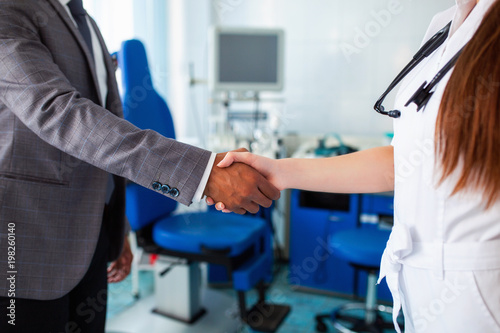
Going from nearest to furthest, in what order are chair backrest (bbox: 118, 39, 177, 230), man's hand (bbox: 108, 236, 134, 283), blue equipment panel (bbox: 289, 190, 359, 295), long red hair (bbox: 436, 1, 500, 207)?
long red hair (bbox: 436, 1, 500, 207) < man's hand (bbox: 108, 236, 134, 283) < chair backrest (bbox: 118, 39, 177, 230) < blue equipment panel (bbox: 289, 190, 359, 295)

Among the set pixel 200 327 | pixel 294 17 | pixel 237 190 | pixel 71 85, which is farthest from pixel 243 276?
pixel 294 17

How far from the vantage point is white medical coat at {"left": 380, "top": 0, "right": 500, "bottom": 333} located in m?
0.69

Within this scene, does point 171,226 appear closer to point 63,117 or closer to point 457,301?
point 63,117

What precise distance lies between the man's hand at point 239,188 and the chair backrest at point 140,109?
0.80 meters

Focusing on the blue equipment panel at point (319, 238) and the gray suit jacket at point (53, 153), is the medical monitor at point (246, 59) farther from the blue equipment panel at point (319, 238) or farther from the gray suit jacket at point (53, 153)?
the gray suit jacket at point (53, 153)

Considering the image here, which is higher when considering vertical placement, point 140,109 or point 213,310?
point 140,109

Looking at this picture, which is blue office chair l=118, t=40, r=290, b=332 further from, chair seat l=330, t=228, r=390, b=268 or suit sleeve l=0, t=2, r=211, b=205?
suit sleeve l=0, t=2, r=211, b=205

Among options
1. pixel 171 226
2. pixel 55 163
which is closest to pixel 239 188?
pixel 55 163

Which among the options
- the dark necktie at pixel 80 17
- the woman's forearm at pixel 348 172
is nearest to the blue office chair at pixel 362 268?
the woman's forearm at pixel 348 172

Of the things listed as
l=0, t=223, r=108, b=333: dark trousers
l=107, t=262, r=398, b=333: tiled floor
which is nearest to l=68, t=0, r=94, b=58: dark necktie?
l=0, t=223, r=108, b=333: dark trousers

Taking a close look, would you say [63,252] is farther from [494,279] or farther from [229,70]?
[229,70]

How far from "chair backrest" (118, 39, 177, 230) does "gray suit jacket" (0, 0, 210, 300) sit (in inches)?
28.3

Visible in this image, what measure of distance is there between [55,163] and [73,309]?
406mm

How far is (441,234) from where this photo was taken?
0.72 m
